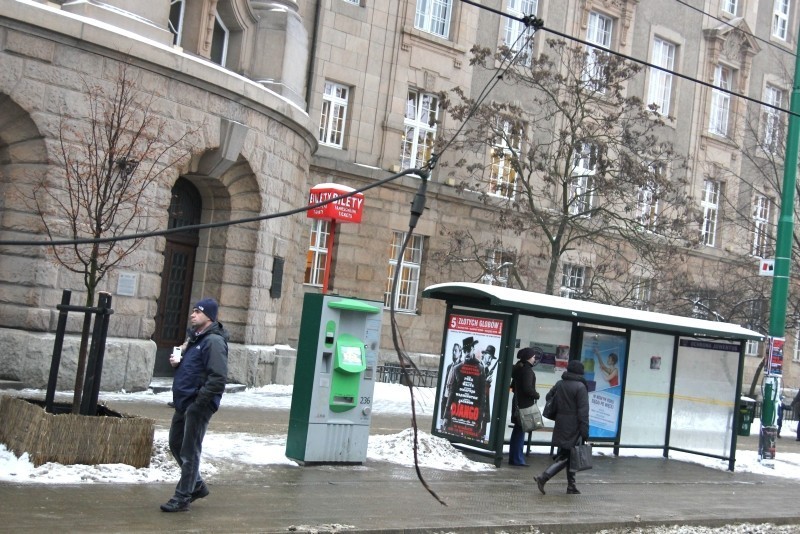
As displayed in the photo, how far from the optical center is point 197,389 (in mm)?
8914

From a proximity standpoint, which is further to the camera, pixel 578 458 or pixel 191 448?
pixel 578 458

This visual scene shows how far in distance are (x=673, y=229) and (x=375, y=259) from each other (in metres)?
7.78

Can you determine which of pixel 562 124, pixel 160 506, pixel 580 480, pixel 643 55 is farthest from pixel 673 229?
pixel 160 506

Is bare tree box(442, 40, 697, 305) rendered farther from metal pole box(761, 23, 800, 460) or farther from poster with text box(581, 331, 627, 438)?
poster with text box(581, 331, 627, 438)

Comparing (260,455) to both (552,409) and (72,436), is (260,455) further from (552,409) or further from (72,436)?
(552,409)

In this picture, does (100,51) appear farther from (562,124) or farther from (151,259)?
(562,124)

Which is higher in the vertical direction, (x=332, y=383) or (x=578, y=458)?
(x=332, y=383)

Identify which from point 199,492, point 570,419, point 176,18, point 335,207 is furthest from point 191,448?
point 176,18

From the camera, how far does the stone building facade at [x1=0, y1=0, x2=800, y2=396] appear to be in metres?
16.1

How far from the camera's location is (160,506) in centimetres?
888

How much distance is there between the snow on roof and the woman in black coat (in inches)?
27.2

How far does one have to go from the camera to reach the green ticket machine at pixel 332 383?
12.0 meters

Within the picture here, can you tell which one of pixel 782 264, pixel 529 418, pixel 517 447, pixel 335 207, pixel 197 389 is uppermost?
pixel 782 264

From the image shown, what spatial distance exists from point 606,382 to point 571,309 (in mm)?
2774
